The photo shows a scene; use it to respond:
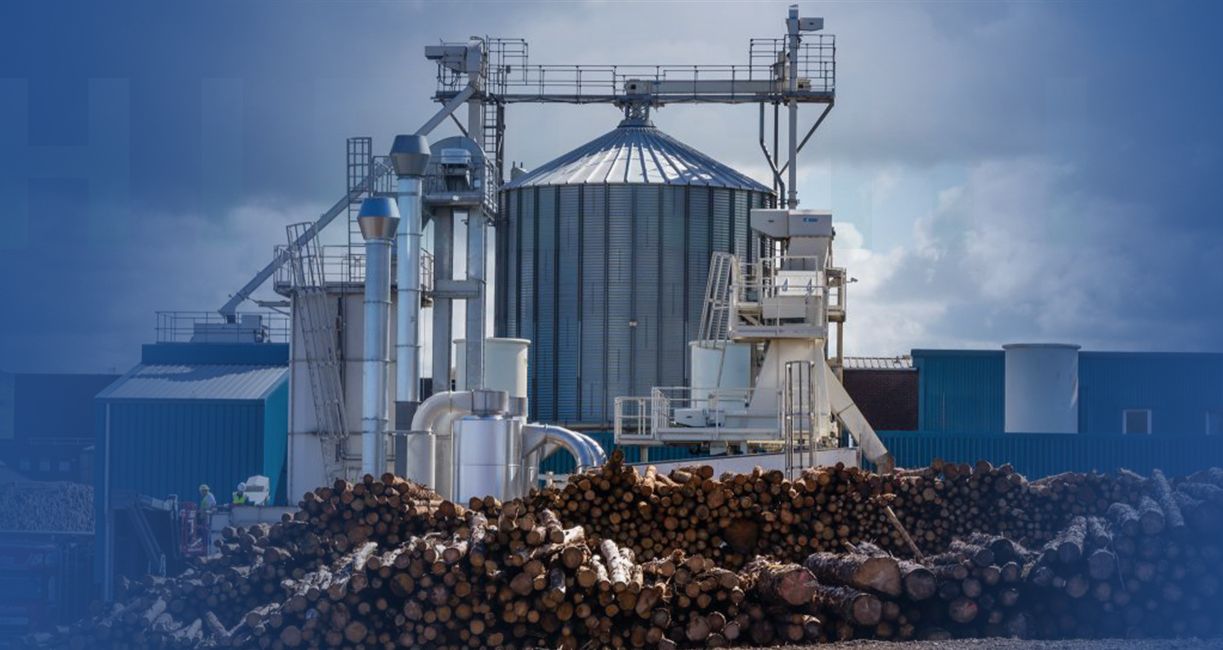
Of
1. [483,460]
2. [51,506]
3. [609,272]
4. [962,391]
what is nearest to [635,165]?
[609,272]

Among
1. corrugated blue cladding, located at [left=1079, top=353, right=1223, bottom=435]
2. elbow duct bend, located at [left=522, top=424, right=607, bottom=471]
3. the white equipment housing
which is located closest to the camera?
elbow duct bend, located at [left=522, top=424, right=607, bottom=471]

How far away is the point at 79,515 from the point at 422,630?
133 ft

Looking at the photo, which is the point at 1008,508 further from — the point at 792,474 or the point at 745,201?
the point at 745,201

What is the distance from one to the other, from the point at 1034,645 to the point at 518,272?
97.5ft

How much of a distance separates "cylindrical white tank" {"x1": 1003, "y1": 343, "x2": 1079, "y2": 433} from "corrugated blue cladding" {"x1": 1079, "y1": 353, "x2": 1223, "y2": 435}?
18.9 ft

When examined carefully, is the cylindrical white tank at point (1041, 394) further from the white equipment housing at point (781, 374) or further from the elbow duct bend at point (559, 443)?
the elbow duct bend at point (559, 443)

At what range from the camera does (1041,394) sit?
40.3 meters

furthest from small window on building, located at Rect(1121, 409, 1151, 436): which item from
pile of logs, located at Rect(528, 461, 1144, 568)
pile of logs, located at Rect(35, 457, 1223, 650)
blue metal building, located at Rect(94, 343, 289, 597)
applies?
pile of logs, located at Rect(35, 457, 1223, 650)

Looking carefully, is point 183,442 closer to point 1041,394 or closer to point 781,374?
point 781,374

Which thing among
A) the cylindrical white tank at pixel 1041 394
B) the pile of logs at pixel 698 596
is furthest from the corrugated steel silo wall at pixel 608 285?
the pile of logs at pixel 698 596

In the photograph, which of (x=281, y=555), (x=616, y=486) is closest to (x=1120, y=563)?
(x=616, y=486)

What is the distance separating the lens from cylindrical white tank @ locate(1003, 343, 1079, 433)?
4009 centimetres

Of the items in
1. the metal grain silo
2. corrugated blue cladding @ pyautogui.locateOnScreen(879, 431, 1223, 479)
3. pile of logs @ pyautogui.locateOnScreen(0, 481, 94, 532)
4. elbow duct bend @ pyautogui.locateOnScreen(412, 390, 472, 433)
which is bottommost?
pile of logs @ pyautogui.locateOnScreen(0, 481, 94, 532)

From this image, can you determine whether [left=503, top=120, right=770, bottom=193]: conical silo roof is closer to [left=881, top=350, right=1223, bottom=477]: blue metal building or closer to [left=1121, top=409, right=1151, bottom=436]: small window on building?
[left=881, top=350, right=1223, bottom=477]: blue metal building
